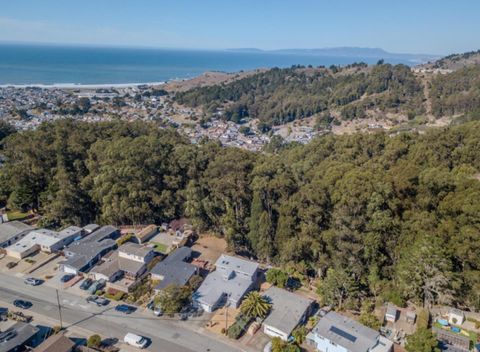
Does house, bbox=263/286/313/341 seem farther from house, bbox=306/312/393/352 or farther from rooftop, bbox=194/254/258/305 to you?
rooftop, bbox=194/254/258/305

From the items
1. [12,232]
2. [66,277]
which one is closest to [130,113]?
[12,232]

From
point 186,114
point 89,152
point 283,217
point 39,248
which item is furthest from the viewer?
point 186,114

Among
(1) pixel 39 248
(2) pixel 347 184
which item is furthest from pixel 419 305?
(1) pixel 39 248

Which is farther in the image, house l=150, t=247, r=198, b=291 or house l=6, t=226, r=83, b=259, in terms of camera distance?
house l=6, t=226, r=83, b=259

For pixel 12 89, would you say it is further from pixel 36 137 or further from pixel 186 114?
pixel 36 137

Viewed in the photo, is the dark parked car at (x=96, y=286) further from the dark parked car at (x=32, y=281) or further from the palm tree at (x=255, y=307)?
the palm tree at (x=255, y=307)

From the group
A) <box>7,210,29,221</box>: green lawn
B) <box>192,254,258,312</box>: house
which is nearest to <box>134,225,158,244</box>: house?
<box>192,254,258,312</box>: house
